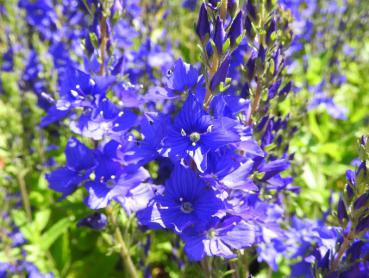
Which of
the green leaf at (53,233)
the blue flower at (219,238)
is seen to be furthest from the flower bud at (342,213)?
the green leaf at (53,233)

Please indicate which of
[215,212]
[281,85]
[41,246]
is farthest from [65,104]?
[41,246]

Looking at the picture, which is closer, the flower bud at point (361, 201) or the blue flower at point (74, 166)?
the flower bud at point (361, 201)

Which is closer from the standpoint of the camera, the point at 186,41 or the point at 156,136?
the point at 156,136

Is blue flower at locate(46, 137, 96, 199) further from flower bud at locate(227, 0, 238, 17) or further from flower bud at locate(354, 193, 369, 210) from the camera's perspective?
flower bud at locate(354, 193, 369, 210)

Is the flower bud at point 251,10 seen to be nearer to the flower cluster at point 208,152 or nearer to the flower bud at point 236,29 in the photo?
the flower cluster at point 208,152

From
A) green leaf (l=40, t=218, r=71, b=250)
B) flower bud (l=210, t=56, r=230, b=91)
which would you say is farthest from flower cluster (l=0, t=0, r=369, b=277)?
green leaf (l=40, t=218, r=71, b=250)

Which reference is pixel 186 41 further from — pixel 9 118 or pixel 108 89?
pixel 108 89

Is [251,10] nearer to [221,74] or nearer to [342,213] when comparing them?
[221,74]
